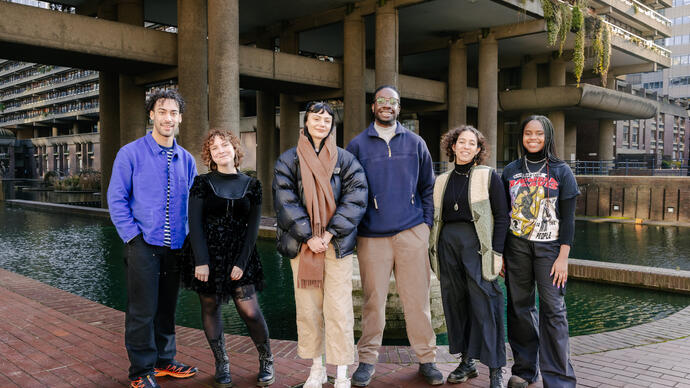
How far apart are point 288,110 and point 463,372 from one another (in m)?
22.2

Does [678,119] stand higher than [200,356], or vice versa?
[678,119]

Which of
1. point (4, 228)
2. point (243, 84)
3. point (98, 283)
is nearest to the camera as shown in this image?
point (98, 283)

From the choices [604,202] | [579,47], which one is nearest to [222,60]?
[579,47]

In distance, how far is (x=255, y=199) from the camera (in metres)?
4.02

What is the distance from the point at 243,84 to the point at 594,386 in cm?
2018

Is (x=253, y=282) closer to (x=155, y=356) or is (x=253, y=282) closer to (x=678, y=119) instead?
(x=155, y=356)

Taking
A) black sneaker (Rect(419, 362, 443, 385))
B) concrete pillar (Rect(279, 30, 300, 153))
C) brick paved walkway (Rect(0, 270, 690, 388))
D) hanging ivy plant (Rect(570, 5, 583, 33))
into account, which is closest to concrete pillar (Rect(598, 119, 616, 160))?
hanging ivy plant (Rect(570, 5, 583, 33))

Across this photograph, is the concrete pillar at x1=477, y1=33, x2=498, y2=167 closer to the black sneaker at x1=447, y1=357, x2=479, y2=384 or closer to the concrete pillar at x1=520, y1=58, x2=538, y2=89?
the concrete pillar at x1=520, y1=58, x2=538, y2=89

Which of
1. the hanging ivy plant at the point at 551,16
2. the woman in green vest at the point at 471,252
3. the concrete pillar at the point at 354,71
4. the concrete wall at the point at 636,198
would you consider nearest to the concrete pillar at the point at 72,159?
the concrete pillar at the point at 354,71

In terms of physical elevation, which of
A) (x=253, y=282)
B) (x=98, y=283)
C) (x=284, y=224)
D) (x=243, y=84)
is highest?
(x=243, y=84)

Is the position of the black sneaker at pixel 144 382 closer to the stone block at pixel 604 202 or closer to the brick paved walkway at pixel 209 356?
the brick paved walkway at pixel 209 356

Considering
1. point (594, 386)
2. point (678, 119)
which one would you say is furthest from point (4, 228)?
Result: point (678, 119)

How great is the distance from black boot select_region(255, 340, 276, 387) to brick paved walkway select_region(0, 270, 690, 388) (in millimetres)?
78

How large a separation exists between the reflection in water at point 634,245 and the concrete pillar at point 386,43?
9.84 m
